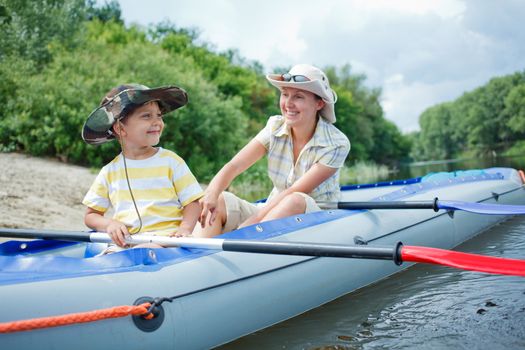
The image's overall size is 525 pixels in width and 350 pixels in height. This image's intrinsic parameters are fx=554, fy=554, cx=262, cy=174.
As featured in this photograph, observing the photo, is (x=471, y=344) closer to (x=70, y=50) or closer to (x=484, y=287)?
(x=484, y=287)

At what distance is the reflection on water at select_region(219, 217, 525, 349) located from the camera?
8.71 ft

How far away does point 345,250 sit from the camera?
2.33m

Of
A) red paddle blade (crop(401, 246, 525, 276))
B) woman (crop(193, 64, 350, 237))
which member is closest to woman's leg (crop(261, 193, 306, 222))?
woman (crop(193, 64, 350, 237))

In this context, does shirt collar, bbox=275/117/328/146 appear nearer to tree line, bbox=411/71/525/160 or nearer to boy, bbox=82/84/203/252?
boy, bbox=82/84/203/252

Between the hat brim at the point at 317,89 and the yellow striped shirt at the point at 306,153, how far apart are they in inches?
2.4

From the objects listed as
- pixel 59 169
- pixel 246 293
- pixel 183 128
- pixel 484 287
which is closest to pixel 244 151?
pixel 246 293

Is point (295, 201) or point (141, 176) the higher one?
point (141, 176)

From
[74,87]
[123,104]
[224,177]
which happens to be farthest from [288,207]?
[74,87]

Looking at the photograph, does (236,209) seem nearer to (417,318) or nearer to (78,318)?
(417,318)

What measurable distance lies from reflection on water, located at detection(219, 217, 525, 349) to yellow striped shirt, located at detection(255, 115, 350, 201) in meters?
0.76

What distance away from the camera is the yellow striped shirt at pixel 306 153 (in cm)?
362

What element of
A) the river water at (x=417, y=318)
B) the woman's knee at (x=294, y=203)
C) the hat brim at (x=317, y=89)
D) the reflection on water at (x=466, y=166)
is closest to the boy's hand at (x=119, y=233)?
the river water at (x=417, y=318)

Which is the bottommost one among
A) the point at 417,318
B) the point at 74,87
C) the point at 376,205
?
the point at 417,318

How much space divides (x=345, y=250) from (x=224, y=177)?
132 centimetres
